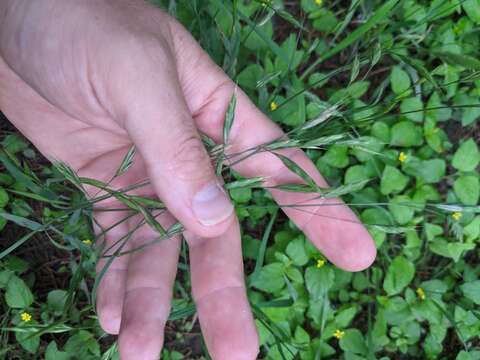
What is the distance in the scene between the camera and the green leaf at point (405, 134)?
192cm

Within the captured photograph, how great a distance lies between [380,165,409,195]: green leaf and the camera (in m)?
1.88

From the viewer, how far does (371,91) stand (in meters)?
2.12

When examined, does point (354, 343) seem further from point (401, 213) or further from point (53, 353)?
point (53, 353)

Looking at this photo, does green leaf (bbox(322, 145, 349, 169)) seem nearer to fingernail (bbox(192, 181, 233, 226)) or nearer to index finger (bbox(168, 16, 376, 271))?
index finger (bbox(168, 16, 376, 271))

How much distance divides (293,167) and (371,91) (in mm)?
963

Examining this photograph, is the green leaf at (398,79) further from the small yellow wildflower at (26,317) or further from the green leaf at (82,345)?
the small yellow wildflower at (26,317)

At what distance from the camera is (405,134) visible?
193 cm

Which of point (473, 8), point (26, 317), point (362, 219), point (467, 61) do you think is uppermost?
point (467, 61)

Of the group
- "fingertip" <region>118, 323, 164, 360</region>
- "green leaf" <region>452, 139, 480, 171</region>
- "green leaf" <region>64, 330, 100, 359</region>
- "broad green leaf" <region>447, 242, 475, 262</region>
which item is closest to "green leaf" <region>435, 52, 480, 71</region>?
"green leaf" <region>452, 139, 480, 171</region>

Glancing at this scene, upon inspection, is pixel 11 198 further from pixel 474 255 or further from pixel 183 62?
pixel 474 255

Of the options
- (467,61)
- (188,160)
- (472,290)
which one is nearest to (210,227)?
(188,160)

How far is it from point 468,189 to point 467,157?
4.9 inches

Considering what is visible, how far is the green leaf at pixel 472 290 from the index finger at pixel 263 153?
553mm

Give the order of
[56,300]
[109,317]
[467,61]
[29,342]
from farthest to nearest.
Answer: [56,300], [29,342], [109,317], [467,61]
